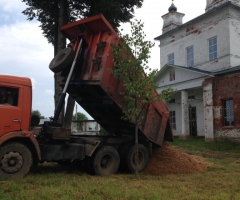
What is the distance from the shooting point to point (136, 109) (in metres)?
8.19

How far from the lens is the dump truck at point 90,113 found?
7.00m

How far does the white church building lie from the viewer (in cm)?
2052

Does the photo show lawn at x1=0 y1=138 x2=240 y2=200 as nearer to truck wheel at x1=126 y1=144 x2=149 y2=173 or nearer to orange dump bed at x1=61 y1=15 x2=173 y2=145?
truck wheel at x1=126 y1=144 x2=149 y2=173

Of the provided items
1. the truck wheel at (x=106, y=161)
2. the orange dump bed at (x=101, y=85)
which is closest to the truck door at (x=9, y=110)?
the orange dump bed at (x=101, y=85)

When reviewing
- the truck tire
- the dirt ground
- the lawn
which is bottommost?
the lawn

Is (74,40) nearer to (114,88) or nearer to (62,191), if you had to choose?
(114,88)

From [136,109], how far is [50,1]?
8791 millimetres

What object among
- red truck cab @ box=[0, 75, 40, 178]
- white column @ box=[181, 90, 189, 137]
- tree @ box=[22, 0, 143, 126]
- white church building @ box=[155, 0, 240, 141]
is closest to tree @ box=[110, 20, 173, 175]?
Answer: red truck cab @ box=[0, 75, 40, 178]

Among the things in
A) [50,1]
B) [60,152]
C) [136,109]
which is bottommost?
[60,152]

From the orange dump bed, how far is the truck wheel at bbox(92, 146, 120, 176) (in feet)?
3.72

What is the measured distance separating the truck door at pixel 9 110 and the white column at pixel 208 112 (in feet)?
55.9

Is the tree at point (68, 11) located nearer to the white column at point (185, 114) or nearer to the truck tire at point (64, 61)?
the truck tire at point (64, 61)

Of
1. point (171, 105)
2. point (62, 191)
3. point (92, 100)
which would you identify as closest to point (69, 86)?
point (92, 100)

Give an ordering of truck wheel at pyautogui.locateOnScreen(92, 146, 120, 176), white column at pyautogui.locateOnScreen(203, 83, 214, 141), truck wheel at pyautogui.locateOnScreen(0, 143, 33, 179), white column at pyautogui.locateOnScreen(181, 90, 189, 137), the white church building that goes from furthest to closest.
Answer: white column at pyautogui.locateOnScreen(181, 90, 189, 137) → white column at pyautogui.locateOnScreen(203, 83, 214, 141) → the white church building → truck wheel at pyautogui.locateOnScreen(92, 146, 120, 176) → truck wheel at pyautogui.locateOnScreen(0, 143, 33, 179)
